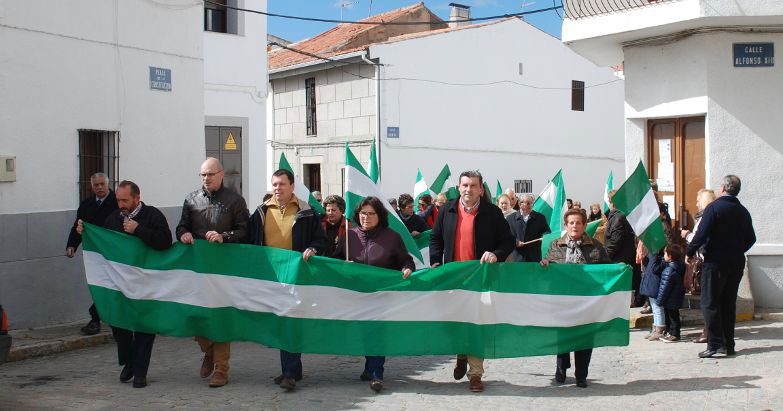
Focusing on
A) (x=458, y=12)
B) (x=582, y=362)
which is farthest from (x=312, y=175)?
(x=582, y=362)

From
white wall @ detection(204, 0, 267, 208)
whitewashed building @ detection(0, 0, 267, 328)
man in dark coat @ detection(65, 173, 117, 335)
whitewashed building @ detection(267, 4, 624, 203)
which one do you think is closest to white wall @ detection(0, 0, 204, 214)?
whitewashed building @ detection(0, 0, 267, 328)

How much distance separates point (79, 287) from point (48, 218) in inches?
41.6

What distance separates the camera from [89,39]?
1122 cm

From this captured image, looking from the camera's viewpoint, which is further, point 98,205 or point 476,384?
point 98,205

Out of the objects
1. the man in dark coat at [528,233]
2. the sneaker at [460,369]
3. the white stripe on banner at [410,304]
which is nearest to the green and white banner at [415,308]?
the white stripe on banner at [410,304]

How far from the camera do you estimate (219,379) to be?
7539 mm

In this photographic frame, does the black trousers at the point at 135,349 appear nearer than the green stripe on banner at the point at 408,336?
No

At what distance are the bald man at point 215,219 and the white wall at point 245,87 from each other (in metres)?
10.4

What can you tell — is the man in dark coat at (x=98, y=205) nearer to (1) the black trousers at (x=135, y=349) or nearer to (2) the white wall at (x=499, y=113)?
(1) the black trousers at (x=135, y=349)

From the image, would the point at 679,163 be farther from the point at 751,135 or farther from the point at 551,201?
the point at 551,201

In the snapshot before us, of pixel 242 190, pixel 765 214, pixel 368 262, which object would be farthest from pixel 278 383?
pixel 242 190

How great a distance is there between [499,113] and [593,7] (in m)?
15.3

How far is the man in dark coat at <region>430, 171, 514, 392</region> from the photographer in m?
7.35

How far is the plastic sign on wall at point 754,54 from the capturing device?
11297 millimetres
